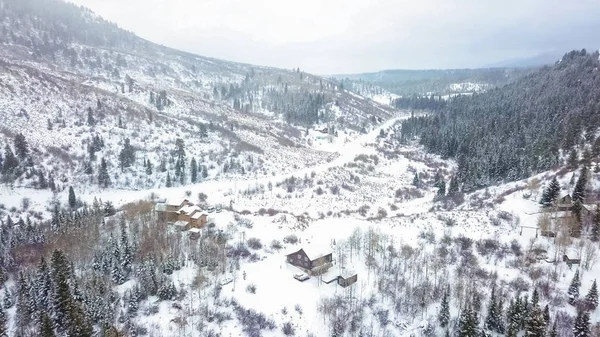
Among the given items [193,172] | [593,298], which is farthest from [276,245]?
[193,172]

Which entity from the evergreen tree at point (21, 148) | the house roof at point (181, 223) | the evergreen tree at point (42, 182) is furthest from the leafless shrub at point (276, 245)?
the evergreen tree at point (21, 148)

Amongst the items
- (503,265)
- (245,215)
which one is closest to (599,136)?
(503,265)

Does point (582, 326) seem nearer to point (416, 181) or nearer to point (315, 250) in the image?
point (315, 250)

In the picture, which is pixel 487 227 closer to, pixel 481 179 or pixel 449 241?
pixel 449 241

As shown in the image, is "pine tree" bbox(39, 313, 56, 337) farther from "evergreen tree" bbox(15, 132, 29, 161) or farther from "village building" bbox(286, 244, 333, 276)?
"evergreen tree" bbox(15, 132, 29, 161)

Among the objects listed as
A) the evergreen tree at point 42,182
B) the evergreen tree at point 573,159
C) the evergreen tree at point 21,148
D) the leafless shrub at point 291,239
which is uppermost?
the evergreen tree at point 573,159

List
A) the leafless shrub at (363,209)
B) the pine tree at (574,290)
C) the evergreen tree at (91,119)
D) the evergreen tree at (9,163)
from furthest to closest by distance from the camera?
the evergreen tree at (91,119)
the leafless shrub at (363,209)
the evergreen tree at (9,163)
the pine tree at (574,290)

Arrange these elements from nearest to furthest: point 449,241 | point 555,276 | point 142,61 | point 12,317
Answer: point 12,317 < point 555,276 < point 449,241 < point 142,61

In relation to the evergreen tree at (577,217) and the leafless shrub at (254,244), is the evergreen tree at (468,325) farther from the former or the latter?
the leafless shrub at (254,244)
